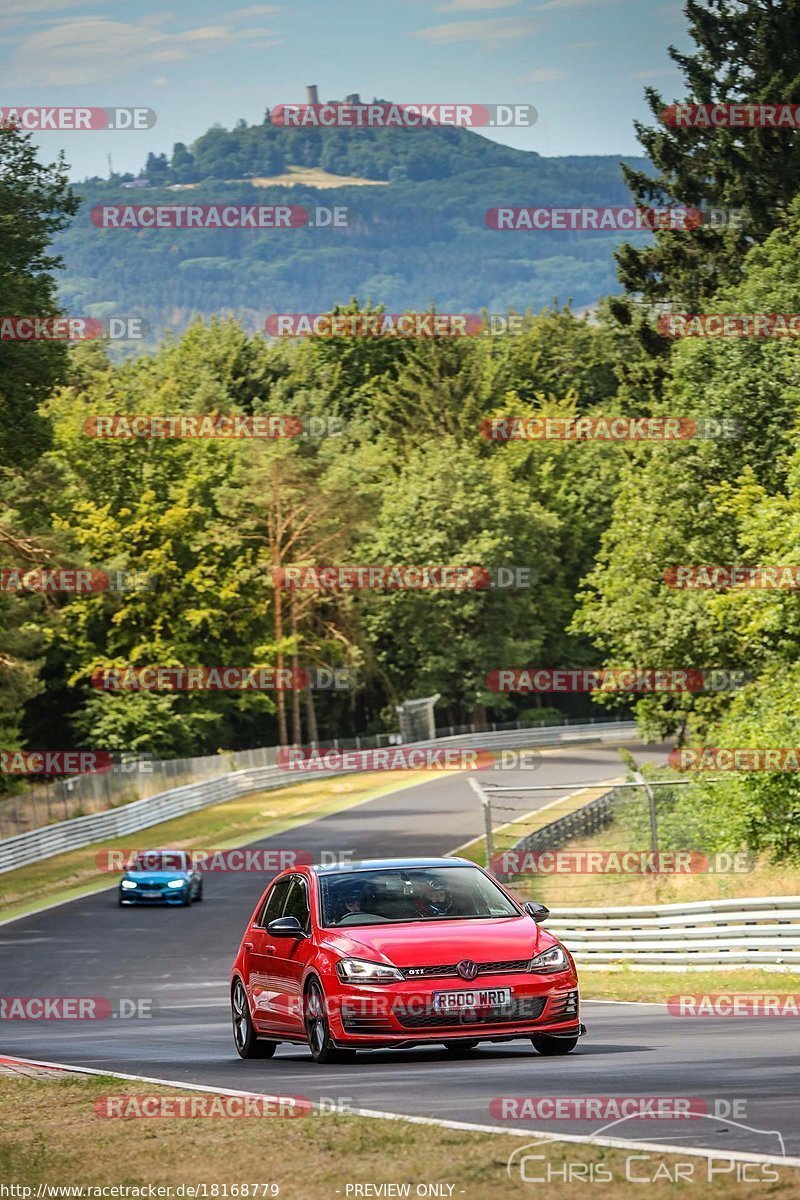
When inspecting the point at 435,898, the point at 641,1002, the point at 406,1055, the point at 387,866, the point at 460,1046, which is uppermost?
the point at 387,866

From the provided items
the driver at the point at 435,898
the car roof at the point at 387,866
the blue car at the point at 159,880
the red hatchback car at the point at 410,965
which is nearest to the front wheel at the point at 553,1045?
the red hatchback car at the point at 410,965

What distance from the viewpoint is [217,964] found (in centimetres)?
3219

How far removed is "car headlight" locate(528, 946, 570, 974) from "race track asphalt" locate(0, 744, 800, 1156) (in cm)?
58

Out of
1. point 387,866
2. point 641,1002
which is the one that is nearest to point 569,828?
point 641,1002

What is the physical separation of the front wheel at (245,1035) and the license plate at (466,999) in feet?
8.55

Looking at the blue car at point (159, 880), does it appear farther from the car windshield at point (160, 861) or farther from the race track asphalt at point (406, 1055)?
the race track asphalt at point (406, 1055)

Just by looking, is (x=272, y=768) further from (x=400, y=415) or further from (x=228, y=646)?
(x=400, y=415)

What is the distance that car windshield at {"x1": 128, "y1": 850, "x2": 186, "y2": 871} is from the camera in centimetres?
A: 4294

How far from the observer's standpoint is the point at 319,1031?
12.8 metres

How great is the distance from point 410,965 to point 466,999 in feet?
1.35

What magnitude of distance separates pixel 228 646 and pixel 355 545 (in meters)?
11.2

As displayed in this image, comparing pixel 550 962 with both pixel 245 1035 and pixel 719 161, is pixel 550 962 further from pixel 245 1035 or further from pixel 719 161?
pixel 719 161

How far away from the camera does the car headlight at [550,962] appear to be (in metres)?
12.5

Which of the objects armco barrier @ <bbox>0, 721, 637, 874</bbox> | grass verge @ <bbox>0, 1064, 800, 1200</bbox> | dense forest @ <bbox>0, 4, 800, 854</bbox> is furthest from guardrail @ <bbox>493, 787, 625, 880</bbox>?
grass verge @ <bbox>0, 1064, 800, 1200</bbox>
